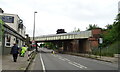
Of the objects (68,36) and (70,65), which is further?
(68,36)

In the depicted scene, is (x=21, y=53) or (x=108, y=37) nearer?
(x=21, y=53)

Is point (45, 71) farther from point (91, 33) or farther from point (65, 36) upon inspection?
point (65, 36)

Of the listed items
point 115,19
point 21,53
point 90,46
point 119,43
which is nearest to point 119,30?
point 115,19

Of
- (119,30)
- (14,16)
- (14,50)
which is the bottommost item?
(14,50)

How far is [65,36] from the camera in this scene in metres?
67.0

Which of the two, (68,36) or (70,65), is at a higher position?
(68,36)

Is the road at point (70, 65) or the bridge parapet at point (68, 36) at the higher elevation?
the bridge parapet at point (68, 36)

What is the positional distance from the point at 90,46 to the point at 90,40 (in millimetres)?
1822

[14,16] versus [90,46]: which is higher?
[14,16]

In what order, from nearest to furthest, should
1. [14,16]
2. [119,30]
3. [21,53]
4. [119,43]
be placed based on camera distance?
[21,53] < [119,30] < [119,43] < [14,16]

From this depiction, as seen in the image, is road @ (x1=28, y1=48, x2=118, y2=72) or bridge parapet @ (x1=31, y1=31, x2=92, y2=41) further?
bridge parapet @ (x1=31, y1=31, x2=92, y2=41)

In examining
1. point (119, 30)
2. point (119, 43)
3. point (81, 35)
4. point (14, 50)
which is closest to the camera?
point (14, 50)

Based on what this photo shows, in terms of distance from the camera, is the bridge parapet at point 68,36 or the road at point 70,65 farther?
the bridge parapet at point 68,36

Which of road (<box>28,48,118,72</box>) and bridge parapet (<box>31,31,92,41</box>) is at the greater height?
bridge parapet (<box>31,31,92,41</box>)
